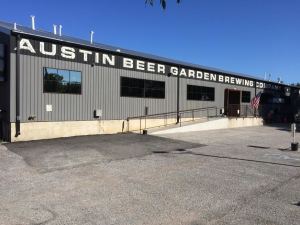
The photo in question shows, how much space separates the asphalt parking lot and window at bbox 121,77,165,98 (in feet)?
20.0

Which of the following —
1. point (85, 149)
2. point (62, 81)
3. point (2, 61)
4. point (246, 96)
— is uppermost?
point (2, 61)

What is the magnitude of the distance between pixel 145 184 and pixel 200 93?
18.5 m

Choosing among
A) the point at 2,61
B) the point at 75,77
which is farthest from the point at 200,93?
the point at 2,61

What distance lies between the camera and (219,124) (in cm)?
2700

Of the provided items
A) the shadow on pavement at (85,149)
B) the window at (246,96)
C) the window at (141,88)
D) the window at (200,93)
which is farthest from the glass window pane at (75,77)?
the window at (246,96)

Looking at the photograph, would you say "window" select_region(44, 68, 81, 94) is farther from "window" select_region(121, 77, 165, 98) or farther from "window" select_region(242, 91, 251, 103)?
"window" select_region(242, 91, 251, 103)

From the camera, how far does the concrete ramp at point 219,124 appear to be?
75.3ft

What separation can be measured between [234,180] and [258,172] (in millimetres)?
1451

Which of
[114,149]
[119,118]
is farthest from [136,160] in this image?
[119,118]

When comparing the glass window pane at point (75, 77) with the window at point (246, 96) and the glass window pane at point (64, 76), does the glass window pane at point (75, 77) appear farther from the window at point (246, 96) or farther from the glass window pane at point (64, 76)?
the window at point (246, 96)

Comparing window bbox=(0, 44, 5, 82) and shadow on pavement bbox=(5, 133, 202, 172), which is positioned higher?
window bbox=(0, 44, 5, 82)

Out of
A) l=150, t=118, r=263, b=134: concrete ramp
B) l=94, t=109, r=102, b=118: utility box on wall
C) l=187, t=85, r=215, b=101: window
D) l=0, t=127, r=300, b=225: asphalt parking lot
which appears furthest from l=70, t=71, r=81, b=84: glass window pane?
l=187, t=85, r=215, b=101: window

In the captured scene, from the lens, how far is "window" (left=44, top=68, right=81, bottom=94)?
57.3ft

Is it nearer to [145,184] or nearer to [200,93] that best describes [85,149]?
[145,184]
